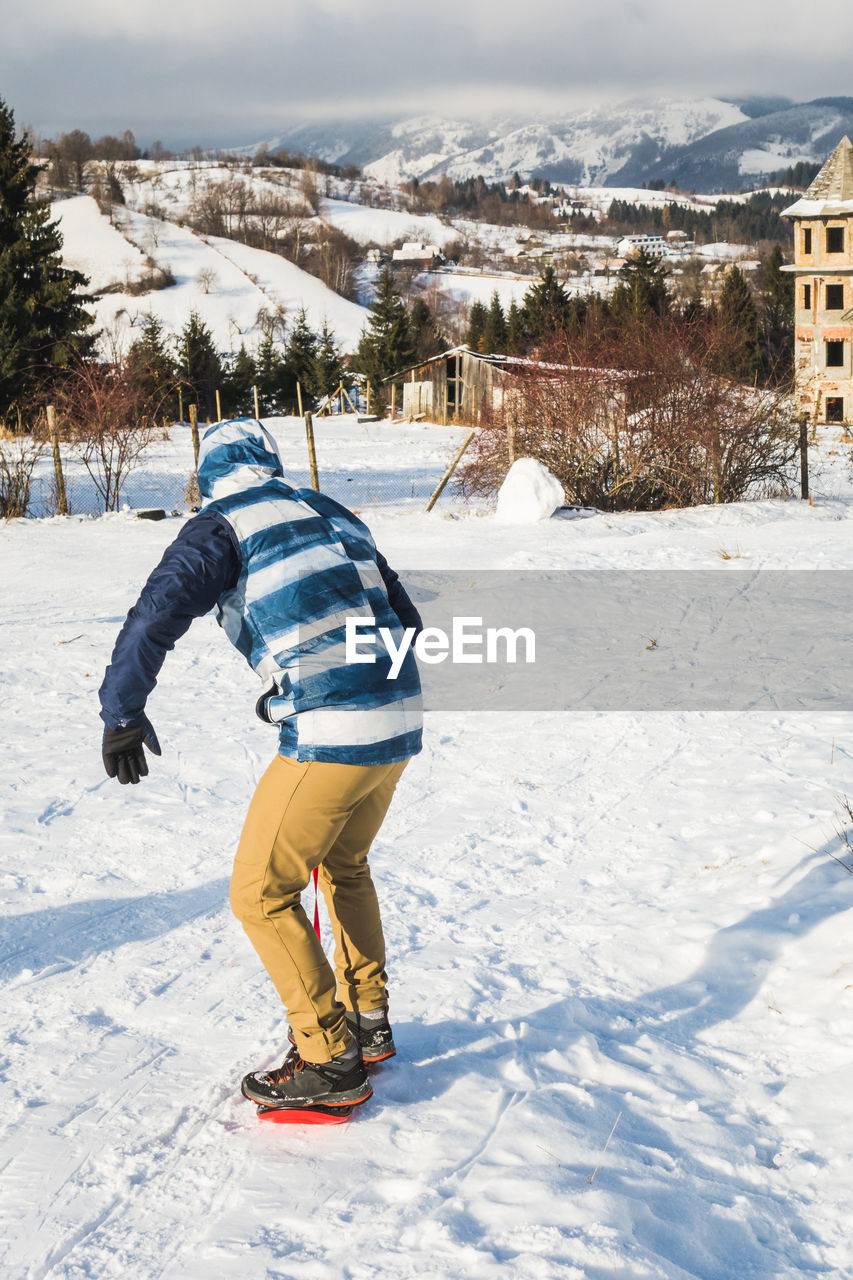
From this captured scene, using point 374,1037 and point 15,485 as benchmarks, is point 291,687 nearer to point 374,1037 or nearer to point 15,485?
point 374,1037

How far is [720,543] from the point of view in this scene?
42.0 ft

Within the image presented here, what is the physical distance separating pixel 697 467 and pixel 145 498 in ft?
28.7

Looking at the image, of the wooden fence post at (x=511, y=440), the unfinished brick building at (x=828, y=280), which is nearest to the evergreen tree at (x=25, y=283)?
the wooden fence post at (x=511, y=440)

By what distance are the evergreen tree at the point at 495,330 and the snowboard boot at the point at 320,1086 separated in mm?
59007

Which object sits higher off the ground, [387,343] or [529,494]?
[387,343]

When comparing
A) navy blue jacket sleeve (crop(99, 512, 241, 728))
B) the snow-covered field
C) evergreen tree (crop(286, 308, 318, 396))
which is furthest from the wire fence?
evergreen tree (crop(286, 308, 318, 396))

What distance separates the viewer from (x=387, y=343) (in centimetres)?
5222

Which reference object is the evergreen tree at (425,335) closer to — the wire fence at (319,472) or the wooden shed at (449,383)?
the wooden shed at (449,383)

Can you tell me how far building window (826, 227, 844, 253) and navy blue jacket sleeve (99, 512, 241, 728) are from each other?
1864 inches

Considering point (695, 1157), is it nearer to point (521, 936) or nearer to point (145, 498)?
point (521, 936)

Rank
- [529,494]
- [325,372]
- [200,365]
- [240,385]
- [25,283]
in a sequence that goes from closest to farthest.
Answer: [529,494] → [25,283] → [200,365] → [240,385] → [325,372]

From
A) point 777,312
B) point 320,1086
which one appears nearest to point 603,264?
point 777,312

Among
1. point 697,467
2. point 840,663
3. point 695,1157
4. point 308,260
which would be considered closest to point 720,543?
point 697,467

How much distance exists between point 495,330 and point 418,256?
6410 cm
